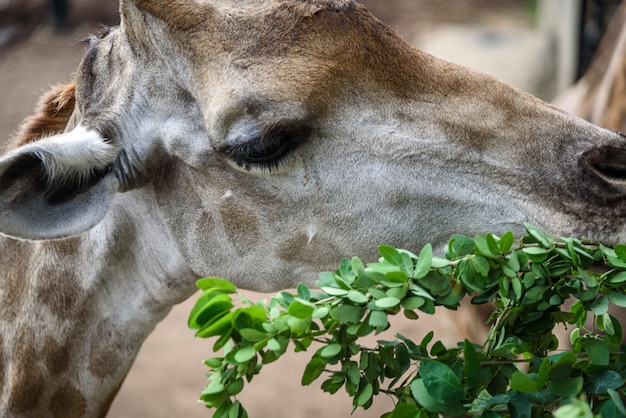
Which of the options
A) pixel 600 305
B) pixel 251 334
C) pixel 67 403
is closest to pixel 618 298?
pixel 600 305

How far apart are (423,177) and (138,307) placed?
52.0 inches

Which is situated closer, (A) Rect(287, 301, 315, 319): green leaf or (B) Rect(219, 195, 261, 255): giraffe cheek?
(A) Rect(287, 301, 315, 319): green leaf

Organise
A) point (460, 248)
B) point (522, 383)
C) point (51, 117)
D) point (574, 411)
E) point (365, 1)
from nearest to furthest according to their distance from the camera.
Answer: point (574, 411), point (522, 383), point (460, 248), point (51, 117), point (365, 1)

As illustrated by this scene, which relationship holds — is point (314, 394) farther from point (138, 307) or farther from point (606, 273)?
point (606, 273)

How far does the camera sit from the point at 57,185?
294cm

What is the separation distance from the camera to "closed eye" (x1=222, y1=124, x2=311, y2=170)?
272cm

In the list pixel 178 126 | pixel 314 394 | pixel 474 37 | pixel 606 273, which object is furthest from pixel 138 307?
pixel 474 37

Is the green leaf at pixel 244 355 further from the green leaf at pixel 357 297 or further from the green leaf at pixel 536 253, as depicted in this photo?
the green leaf at pixel 536 253

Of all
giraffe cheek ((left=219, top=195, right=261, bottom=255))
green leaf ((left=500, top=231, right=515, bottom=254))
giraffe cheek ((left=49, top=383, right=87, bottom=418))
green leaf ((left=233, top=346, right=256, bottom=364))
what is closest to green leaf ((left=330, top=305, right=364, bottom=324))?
green leaf ((left=233, top=346, right=256, bottom=364))

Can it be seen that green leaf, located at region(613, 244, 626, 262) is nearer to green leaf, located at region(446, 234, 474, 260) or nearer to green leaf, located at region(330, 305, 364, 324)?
green leaf, located at region(446, 234, 474, 260)

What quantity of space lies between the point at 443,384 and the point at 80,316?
5.80 ft

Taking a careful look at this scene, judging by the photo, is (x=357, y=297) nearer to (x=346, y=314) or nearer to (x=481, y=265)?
(x=346, y=314)

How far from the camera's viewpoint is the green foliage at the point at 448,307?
6.79ft

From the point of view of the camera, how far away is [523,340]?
2.33m
